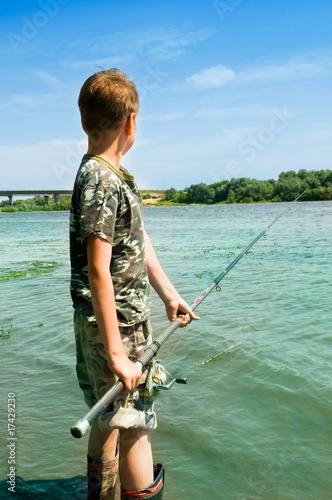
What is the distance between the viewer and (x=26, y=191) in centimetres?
6631

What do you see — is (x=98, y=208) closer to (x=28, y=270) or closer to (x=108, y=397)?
(x=108, y=397)

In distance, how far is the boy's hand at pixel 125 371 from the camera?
2.11 m

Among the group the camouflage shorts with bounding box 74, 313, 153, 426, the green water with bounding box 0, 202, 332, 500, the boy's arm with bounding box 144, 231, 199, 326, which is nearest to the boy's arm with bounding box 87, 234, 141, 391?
the camouflage shorts with bounding box 74, 313, 153, 426

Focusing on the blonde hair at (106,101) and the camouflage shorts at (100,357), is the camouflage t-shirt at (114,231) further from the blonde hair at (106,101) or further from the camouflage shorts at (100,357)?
the blonde hair at (106,101)

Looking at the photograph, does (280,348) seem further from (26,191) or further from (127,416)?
(26,191)

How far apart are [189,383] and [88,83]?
3376mm

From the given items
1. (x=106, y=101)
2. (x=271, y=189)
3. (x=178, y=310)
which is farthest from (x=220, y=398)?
(x=271, y=189)

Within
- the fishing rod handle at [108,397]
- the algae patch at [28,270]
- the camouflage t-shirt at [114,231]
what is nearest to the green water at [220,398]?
the fishing rod handle at [108,397]

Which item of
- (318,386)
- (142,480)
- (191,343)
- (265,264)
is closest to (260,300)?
(191,343)

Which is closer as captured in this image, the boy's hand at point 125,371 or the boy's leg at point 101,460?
the boy's hand at point 125,371

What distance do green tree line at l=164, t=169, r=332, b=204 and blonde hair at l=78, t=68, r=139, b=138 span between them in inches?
2121

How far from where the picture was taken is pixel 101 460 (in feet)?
8.04

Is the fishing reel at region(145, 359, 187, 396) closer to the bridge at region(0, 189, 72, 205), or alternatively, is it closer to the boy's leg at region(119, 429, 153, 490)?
the boy's leg at region(119, 429, 153, 490)

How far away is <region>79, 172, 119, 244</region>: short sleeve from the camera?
6.85 ft
